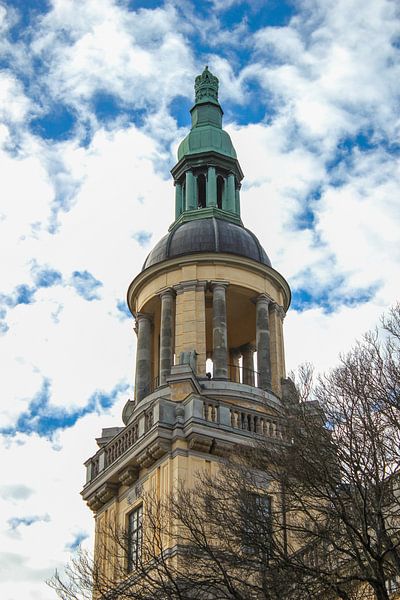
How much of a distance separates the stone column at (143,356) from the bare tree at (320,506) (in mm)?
11789

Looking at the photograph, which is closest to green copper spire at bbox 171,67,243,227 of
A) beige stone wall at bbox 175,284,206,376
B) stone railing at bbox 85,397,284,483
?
beige stone wall at bbox 175,284,206,376

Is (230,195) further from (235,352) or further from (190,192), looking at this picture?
(235,352)

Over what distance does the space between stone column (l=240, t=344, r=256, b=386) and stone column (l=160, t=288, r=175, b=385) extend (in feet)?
15.8

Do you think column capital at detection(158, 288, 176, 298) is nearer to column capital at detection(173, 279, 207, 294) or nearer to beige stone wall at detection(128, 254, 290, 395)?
beige stone wall at detection(128, 254, 290, 395)

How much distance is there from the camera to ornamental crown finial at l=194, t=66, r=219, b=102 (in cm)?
4391

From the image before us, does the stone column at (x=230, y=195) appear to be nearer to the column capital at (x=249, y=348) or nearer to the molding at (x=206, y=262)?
the molding at (x=206, y=262)

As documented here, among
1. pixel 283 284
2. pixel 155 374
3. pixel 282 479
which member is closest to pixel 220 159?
pixel 283 284

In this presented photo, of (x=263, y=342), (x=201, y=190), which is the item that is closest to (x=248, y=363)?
(x=263, y=342)

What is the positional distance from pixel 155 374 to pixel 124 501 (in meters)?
6.74

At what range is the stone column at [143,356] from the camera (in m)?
34.4

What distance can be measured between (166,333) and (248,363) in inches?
219

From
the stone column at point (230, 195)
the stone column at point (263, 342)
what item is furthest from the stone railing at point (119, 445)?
the stone column at point (230, 195)

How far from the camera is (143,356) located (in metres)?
35.5

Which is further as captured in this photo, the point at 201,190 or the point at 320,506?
the point at 201,190
